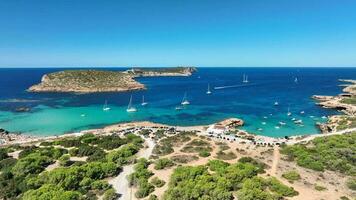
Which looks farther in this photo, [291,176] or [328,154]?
[328,154]

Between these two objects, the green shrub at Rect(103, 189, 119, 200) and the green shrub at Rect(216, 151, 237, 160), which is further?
the green shrub at Rect(216, 151, 237, 160)

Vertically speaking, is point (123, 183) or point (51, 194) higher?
point (51, 194)

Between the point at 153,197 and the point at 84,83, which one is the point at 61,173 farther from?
the point at 84,83

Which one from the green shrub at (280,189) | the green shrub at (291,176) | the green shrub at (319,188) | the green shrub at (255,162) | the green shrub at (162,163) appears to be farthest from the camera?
the green shrub at (162,163)

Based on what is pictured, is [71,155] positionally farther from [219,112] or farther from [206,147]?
[219,112]

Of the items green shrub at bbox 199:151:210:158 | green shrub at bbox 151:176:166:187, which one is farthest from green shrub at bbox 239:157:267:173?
green shrub at bbox 151:176:166:187

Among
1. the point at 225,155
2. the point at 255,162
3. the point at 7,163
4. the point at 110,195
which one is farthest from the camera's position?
the point at 225,155

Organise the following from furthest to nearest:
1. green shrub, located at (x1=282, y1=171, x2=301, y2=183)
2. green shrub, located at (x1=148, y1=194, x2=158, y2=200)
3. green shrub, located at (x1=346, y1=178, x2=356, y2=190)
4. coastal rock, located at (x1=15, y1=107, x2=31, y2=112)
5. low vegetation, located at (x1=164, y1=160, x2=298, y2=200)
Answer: coastal rock, located at (x1=15, y1=107, x2=31, y2=112) < green shrub, located at (x1=282, y1=171, x2=301, y2=183) < green shrub, located at (x1=346, y1=178, x2=356, y2=190) < green shrub, located at (x1=148, y1=194, x2=158, y2=200) < low vegetation, located at (x1=164, y1=160, x2=298, y2=200)

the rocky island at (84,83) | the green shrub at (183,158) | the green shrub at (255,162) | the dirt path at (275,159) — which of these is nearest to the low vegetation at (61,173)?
→ the green shrub at (183,158)

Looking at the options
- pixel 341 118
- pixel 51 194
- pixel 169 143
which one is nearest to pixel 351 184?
pixel 169 143

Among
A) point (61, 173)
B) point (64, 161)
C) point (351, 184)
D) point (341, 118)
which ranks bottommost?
point (341, 118)

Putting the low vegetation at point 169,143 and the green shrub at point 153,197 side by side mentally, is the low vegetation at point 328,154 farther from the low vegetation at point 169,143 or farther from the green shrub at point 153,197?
the green shrub at point 153,197

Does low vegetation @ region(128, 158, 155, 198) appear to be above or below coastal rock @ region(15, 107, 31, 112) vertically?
A: above

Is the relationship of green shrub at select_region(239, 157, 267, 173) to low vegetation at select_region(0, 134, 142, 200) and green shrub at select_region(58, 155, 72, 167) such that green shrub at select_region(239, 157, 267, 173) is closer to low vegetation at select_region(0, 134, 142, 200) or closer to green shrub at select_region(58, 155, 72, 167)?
low vegetation at select_region(0, 134, 142, 200)
